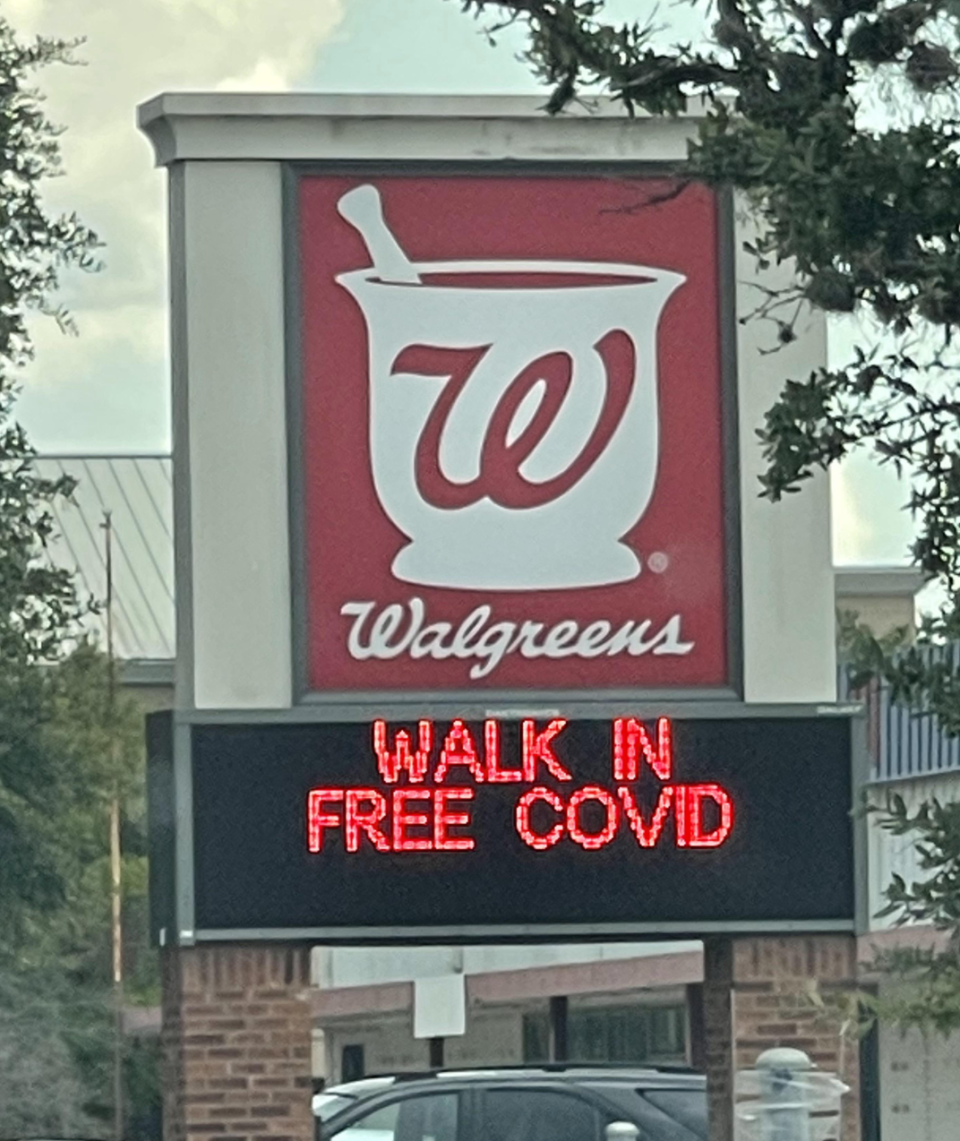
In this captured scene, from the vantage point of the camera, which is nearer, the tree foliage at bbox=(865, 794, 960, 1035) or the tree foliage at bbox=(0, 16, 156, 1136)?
the tree foliage at bbox=(865, 794, 960, 1035)

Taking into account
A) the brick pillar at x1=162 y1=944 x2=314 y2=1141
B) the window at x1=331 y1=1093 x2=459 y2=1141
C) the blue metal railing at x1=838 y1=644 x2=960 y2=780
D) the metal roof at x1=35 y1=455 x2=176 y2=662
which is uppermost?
the metal roof at x1=35 y1=455 x2=176 y2=662

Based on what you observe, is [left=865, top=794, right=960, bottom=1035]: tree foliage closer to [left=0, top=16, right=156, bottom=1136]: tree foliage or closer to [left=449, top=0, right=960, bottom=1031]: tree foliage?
[left=449, top=0, right=960, bottom=1031]: tree foliage

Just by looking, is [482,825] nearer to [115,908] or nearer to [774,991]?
[774,991]

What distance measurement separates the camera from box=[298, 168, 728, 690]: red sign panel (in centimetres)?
1534

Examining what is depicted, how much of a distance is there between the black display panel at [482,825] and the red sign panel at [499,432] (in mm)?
557

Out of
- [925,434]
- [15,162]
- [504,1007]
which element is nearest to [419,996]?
[15,162]

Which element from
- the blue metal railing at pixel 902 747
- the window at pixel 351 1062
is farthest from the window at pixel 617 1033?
the blue metal railing at pixel 902 747

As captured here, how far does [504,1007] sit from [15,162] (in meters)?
17.5

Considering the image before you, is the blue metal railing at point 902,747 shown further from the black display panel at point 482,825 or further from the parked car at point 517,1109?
the black display panel at point 482,825

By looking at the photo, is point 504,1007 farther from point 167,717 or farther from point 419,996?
point 167,717

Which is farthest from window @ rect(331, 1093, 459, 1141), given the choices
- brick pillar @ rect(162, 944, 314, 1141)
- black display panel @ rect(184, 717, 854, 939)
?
black display panel @ rect(184, 717, 854, 939)

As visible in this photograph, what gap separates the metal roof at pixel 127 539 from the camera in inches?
2141

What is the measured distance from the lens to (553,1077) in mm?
17891

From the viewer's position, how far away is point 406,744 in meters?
Answer: 14.8
